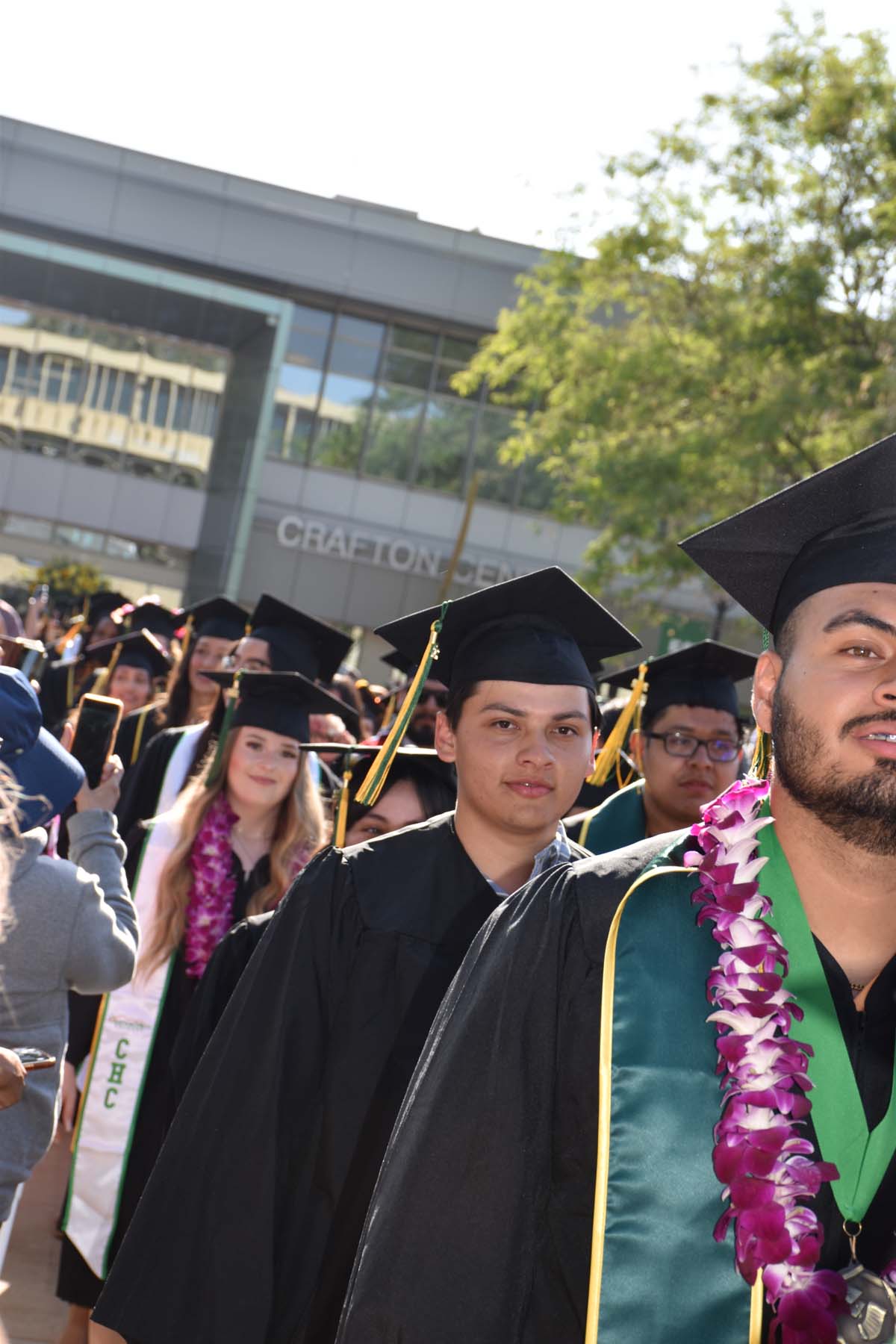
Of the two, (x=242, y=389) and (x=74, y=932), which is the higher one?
(x=242, y=389)

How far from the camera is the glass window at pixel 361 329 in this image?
2688cm

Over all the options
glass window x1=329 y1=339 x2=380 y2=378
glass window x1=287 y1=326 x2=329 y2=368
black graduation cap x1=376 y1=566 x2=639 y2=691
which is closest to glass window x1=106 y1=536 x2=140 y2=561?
glass window x1=287 y1=326 x2=329 y2=368

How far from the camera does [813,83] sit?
13.8 metres

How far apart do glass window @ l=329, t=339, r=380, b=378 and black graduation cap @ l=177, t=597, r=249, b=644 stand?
19.3 meters

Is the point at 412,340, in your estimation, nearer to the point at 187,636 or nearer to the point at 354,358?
the point at 354,358

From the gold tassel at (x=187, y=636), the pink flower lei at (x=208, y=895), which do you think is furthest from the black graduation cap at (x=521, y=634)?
the gold tassel at (x=187, y=636)

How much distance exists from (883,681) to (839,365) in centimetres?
1207

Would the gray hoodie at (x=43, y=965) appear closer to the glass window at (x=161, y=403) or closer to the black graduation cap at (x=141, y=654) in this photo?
the black graduation cap at (x=141, y=654)

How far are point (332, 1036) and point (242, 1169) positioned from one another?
1.00ft

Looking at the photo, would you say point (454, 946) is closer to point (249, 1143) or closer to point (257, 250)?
point (249, 1143)

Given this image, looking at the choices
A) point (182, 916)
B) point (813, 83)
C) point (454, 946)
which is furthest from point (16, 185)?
point (454, 946)

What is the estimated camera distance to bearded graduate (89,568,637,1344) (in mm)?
2678

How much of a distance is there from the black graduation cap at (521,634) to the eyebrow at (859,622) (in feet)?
4.95

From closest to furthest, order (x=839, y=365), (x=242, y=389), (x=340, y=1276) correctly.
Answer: (x=340, y=1276) → (x=839, y=365) → (x=242, y=389)
